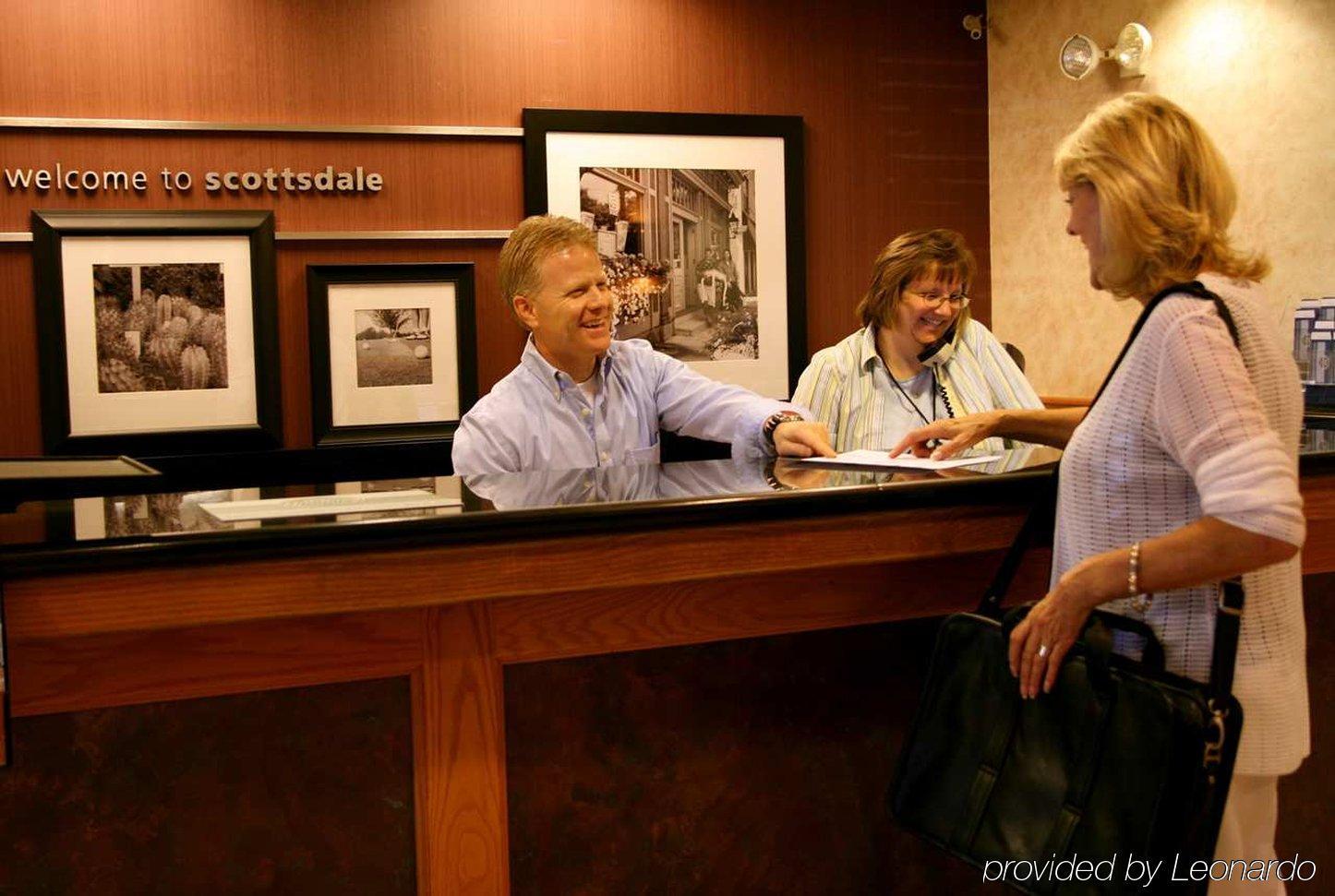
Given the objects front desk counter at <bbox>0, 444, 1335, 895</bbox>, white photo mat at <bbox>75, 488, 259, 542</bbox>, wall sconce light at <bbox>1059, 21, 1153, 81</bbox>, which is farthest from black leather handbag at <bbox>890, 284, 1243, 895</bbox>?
wall sconce light at <bbox>1059, 21, 1153, 81</bbox>

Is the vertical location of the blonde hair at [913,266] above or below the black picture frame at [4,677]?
above

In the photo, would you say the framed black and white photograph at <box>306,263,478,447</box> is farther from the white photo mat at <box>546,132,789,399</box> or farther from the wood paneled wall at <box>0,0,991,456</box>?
the white photo mat at <box>546,132,789,399</box>

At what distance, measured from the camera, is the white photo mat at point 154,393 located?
3689 millimetres

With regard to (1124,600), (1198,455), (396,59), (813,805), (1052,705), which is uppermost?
(396,59)

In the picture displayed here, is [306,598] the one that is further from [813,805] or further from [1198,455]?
[1198,455]

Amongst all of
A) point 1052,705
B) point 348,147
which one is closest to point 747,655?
point 1052,705

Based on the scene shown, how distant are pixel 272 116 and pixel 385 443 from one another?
43.7 inches

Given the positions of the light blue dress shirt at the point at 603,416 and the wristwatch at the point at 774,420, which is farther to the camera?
the light blue dress shirt at the point at 603,416

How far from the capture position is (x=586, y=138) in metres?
4.21

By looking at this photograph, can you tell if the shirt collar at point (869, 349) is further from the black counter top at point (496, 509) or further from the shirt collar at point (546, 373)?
the black counter top at point (496, 509)

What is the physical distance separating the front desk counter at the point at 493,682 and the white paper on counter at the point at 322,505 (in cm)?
5

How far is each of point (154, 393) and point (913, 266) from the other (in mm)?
2331

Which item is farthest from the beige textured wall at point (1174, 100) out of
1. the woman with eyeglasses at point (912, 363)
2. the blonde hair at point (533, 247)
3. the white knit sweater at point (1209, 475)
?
the white knit sweater at point (1209, 475)

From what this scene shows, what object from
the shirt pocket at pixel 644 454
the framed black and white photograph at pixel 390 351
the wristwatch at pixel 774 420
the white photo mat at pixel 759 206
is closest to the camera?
the wristwatch at pixel 774 420
